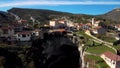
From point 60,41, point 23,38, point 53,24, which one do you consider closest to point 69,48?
point 60,41

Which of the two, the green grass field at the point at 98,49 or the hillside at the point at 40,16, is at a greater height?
the hillside at the point at 40,16

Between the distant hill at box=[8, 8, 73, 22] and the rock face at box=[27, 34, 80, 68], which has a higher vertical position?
the distant hill at box=[8, 8, 73, 22]

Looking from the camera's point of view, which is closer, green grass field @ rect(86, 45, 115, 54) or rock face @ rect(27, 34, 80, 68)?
green grass field @ rect(86, 45, 115, 54)

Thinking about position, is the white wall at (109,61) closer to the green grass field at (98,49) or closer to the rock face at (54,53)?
the green grass field at (98,49)

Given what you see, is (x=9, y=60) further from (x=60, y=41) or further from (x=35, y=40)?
(x=60, y=41)

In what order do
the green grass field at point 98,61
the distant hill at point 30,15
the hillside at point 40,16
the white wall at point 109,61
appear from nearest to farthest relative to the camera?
the white wall at point 109,61 < the green grass field at point 98,61 < the distant hill at point 30,15 < the hillside at point 40,16

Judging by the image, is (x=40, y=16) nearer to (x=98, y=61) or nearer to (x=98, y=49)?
(x=98, y=49)

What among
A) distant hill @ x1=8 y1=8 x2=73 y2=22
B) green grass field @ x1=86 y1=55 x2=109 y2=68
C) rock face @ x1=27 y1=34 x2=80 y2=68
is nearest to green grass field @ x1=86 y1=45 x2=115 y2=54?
green grass field @ x1=86 y1=55 x2=109 y2=68

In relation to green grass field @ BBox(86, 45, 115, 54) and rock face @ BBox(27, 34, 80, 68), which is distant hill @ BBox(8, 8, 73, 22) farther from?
green grass field @ BBox(86, 45, 115, 54)

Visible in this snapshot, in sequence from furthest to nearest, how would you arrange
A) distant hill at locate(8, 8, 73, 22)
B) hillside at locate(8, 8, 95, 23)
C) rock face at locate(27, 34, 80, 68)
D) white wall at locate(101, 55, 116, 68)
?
hillside at locate(8, 8, 95, 23)
distant hill at locate(8, 8, 73, 22)
rock face at locate(27, 34, 80, 68)
white wall at locate(101, 55, 116, 68)

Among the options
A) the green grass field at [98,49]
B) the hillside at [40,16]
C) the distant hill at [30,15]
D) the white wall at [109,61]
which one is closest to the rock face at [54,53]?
the green grass field at [98,49]
